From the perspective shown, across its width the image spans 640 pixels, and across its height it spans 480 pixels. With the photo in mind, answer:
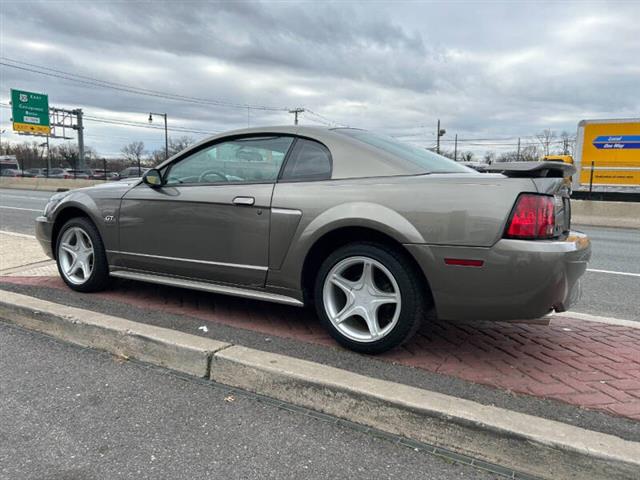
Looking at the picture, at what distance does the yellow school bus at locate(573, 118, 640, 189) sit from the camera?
17.0 meters

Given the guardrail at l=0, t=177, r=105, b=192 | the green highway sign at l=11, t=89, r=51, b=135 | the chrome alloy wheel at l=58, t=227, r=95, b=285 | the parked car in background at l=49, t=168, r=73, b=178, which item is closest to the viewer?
the chrome alloy wheel at l=58, t=227, r=95, b=285

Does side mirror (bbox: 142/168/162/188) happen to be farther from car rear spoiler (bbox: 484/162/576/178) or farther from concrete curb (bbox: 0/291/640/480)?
car rear spoiler (bbox: 484/162/576/178)

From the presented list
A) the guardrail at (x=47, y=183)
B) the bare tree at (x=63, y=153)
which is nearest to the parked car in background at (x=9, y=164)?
the guardrail at (x=47, y=183)

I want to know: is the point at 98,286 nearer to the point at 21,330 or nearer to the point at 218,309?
the point at 21,330

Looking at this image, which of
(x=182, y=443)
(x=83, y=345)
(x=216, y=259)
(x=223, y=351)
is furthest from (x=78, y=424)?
(x=216, y=259)

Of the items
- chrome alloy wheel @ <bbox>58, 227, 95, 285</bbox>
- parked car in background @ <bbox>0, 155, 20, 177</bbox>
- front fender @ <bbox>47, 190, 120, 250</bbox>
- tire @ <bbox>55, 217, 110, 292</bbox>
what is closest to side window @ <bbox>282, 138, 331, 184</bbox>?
front fender @ <bbox>47, 190, 120, 250</bbox>

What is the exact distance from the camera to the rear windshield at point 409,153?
3.41 m

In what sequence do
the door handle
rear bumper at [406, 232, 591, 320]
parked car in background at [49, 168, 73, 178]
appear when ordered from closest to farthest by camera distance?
1. rear bumper at [406, 232, 591, 320]
2. the door handle
3. parked car in background at [49, 168, 73, 178]

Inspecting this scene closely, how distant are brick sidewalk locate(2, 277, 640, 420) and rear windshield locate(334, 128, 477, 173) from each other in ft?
3.82

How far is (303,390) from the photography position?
9.09 feet

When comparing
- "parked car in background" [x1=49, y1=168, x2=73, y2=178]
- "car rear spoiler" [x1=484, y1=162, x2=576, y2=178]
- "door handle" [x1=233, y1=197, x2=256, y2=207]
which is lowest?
"door handle" [x1=233, y1=197, x2=256, y2=207]

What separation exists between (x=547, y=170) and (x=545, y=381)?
4.01 feet

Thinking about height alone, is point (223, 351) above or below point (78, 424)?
Answer: above

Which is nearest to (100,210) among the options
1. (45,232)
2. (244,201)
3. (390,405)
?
(45,232)
